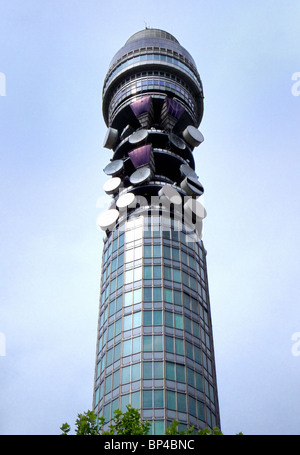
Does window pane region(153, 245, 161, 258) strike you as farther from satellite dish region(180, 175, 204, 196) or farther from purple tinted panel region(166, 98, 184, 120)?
purple tinted panel region(166, 98, 184, 120)

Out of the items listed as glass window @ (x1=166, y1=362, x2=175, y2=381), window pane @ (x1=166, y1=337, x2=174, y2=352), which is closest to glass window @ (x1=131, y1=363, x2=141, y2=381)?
glass window @ (x1=166, y1=362, x2=175, y2=381)

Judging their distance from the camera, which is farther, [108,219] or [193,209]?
[108,219]

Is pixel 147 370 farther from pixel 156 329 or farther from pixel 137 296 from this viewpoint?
pixel 137 296

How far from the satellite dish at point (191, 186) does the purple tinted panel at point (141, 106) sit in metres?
15.0

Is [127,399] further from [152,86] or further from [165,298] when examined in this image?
[152,86]

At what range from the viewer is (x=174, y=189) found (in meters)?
101

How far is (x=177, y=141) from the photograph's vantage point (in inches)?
4267

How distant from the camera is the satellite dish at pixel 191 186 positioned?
334 feet

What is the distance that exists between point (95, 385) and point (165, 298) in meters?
15.3

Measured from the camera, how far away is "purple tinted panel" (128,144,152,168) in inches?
4043

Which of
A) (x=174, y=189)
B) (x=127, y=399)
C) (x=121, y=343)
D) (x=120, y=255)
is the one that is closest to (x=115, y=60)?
(x=174, y=189)

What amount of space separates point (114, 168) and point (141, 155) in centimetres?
532

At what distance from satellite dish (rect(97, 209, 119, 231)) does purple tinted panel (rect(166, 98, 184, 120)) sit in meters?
21.1

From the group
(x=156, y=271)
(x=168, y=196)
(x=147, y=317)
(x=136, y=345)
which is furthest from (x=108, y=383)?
(x=168, y=196)
